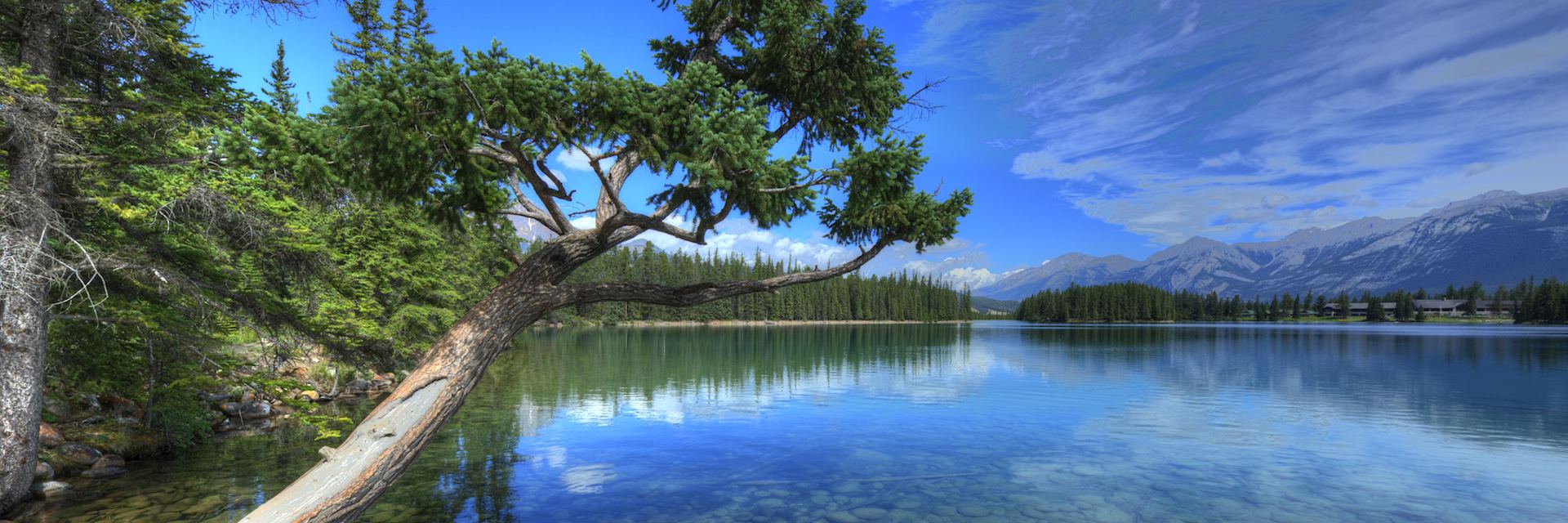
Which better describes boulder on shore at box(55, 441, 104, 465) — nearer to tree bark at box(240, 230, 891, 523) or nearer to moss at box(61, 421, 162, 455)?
moss at box(61, 421, 162, 455)

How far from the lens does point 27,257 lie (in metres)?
8.97

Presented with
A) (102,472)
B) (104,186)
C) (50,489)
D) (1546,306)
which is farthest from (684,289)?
(1546,306)

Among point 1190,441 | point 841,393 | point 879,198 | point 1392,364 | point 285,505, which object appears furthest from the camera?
point 1392,364

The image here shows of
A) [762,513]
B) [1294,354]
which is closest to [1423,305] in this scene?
[1294,354]

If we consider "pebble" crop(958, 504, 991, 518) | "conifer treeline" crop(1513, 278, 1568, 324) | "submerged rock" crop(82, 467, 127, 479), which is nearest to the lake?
"pebble" crop(958, 504, 991, 518)

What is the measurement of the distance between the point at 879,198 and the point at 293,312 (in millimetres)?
12156

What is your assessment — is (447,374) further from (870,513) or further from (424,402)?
(870,513)

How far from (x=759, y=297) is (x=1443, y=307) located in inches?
7402

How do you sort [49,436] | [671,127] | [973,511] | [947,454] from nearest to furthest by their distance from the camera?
[671,127]
[973,511]
[49,436]
[947,454]

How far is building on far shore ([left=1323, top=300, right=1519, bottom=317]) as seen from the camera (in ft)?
519

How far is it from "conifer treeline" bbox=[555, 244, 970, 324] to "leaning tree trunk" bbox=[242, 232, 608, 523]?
2970 inches

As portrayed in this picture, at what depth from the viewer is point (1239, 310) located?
191875 millimetres

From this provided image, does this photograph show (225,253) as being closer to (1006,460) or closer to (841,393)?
(1006,460)

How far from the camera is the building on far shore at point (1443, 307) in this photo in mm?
158250
